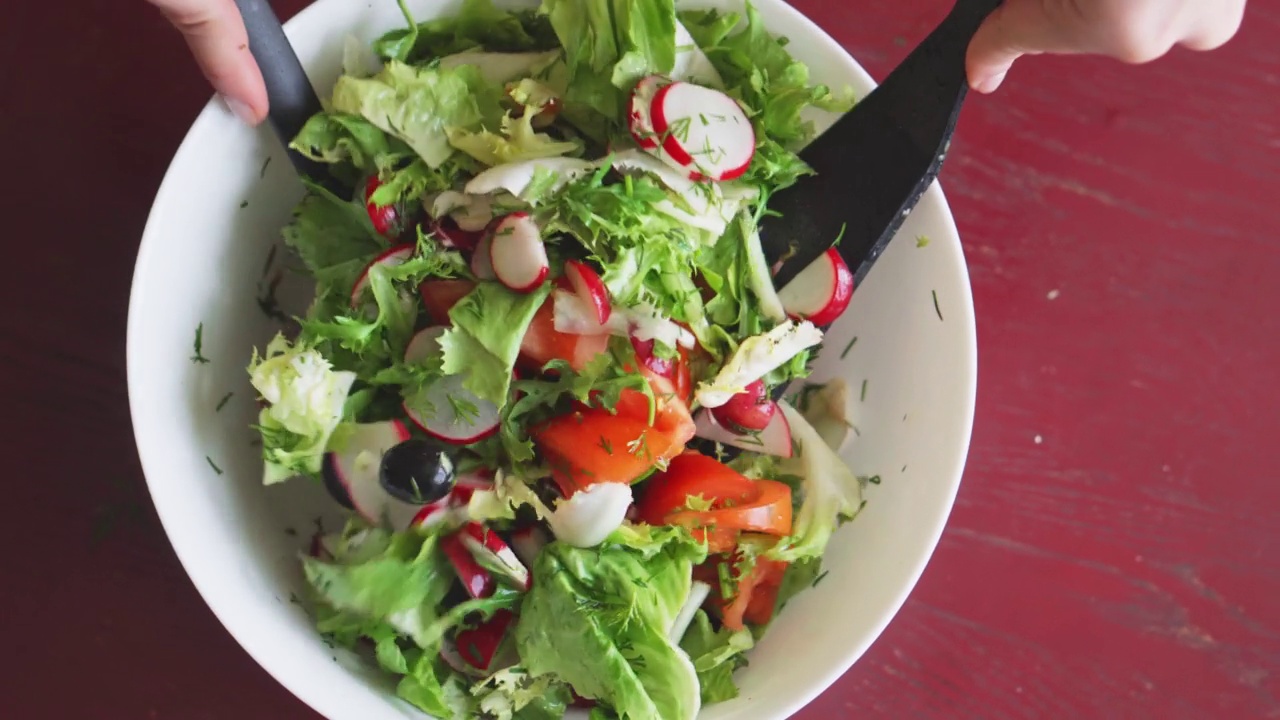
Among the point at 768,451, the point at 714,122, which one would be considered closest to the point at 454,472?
the point at 768,451

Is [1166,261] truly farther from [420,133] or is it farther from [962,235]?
[420,133]

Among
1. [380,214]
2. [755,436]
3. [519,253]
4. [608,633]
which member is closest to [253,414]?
[380,214]

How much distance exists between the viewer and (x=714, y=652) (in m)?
1.14

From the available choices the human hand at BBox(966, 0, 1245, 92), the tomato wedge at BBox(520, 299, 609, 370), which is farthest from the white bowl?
the tomato wedge at BBox(520, 299, 609, 370)

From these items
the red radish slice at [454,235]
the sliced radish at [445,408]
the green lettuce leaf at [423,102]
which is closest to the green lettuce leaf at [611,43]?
the green lettuce leaf at [423,102]

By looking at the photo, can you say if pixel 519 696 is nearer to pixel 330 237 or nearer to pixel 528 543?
pixel 528 543

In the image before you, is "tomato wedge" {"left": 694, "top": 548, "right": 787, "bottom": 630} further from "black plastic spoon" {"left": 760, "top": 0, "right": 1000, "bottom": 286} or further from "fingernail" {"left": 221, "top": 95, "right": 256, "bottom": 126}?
"fingernail" {"left": 221, "top": 95, "right": 256, "bottom": 126}

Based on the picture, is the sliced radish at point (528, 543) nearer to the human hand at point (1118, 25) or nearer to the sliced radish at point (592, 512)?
the sliced radish at point (592, 512)

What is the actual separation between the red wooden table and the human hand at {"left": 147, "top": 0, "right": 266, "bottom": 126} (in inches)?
11.9

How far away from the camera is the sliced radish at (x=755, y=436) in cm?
115

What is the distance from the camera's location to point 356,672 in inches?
42.2

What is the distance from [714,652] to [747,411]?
0.30 m

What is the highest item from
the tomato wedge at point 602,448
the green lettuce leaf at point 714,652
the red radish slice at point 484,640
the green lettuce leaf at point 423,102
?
the green lettuce leaf at point 423,102

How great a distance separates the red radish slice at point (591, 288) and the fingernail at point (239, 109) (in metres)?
0.38
